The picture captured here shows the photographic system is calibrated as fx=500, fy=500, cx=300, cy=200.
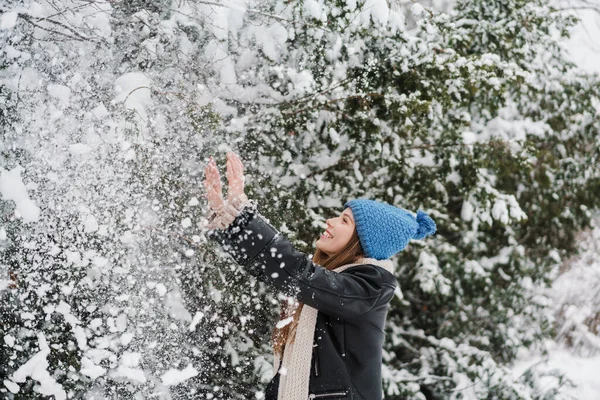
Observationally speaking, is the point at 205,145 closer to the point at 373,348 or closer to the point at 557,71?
the point at 373,348

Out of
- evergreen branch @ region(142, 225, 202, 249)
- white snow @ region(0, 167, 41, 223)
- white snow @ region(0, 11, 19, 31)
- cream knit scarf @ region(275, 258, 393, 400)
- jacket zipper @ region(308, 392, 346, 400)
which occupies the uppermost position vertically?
white snow @ region(0, 11, 19, 31)

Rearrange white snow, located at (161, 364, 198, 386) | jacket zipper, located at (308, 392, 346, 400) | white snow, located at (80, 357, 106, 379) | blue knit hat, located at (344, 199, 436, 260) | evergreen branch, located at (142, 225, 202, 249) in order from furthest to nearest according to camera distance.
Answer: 1. white snow, located at (161, 364, 198, 386)
2. evergreen branch, located at (142, 225, 202, 249)
3. white snow, located at (80, 357, 106, 379)
4. blue knit hat, located at (344, 199, 436, 260)
5. jacket zipper, located at (308, 392, 346, 400)

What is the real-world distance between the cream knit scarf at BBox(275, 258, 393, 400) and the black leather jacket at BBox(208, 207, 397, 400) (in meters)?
0.04

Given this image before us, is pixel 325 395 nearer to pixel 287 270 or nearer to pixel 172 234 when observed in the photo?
pixel 287 270

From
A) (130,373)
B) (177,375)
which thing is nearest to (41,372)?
(130,373)

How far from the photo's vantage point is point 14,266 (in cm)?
297

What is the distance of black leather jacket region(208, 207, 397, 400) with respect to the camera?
177cm

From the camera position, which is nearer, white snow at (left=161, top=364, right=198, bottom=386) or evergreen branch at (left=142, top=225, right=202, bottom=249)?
evergreen branch at (left=142, top=225, right=202, bottom=249)

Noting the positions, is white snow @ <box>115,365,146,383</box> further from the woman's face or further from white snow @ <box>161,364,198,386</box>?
the woman's face

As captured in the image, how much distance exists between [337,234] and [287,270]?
535 mm

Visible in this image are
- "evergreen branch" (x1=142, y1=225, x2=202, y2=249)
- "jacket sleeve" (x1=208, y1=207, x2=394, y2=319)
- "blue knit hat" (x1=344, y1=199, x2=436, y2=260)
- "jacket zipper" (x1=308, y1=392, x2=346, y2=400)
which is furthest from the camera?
"evergreen branch" (x1=142, y1=225, x2=202, y2=249)

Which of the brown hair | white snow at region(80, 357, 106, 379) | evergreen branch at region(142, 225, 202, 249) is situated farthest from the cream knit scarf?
white snow at region(80, 357, 106, 379)

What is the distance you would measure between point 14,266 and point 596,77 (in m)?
6.46

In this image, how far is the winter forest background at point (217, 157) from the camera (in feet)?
9.75
